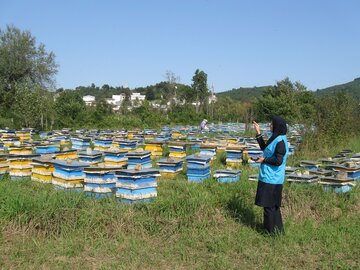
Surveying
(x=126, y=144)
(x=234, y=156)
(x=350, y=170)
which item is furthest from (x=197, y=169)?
(x=126, y=144)

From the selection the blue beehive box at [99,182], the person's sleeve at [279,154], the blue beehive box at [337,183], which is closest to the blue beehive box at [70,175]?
the blue beehive box at [99,182]

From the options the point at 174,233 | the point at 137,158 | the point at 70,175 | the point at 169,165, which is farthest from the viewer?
the point at 137,158

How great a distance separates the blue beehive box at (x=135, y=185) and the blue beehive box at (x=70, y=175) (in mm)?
1034

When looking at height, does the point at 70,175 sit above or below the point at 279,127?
below

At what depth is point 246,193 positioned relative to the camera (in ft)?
21.0

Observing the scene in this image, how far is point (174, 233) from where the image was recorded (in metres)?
5.25

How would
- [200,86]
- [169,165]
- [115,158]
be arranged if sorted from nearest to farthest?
[169,165]
[115,158]
[200,86]

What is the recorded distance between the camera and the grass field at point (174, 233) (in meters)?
4.45

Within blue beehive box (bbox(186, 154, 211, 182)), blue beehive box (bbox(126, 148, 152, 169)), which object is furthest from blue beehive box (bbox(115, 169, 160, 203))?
blue beehive box (bbox(126, 148, 152, 169))

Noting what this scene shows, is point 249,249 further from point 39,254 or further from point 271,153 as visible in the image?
point 39,254

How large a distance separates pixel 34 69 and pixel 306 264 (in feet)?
95.5

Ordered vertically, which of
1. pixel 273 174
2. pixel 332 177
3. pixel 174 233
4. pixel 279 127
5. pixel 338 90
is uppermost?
pixel 338 90

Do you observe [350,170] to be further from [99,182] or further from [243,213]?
[99,182]

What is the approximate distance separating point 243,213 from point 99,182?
2296 mm
